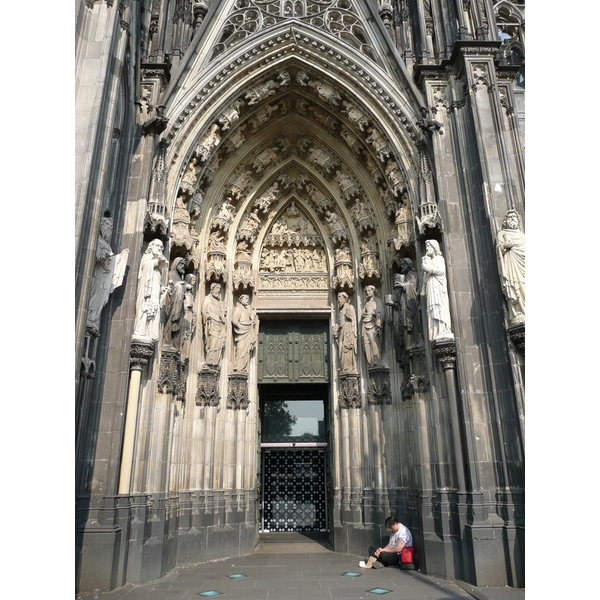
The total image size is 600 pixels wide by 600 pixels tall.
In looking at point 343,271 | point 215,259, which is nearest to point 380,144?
A: point 343,271

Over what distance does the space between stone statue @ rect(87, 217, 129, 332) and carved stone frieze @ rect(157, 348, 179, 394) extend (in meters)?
1.55

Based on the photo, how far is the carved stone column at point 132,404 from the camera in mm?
7139

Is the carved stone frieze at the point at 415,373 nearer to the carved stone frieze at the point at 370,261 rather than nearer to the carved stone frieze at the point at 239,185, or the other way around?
the carved stone frieze at the point at 370,261

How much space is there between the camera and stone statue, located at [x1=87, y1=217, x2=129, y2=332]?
23.4 feet

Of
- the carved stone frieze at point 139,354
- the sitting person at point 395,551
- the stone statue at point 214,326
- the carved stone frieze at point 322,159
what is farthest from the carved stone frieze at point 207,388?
the carved stone frieze at point 322,159

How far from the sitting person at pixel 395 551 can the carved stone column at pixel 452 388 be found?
130cm

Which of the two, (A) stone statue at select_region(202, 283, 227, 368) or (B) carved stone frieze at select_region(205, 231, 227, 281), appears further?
(B) carved stone frieze at select_region(205, 231, 227, 281)

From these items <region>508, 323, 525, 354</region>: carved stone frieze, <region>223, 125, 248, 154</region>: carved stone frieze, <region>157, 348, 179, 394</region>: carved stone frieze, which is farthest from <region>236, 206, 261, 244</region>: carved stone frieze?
<region>508, 323, 525, 354</region>: carved stone frieze

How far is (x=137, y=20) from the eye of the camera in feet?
30.6

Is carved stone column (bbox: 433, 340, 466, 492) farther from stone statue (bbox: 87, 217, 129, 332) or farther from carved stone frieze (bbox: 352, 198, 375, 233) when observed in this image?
stone statue (bbox: 87, 217, 129, 332)

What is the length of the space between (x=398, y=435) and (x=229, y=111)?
7.65m

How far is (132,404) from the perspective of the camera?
7.45m

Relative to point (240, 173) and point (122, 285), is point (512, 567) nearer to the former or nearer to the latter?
point (122, 285)

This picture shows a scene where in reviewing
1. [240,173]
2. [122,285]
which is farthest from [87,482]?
[240,173]
